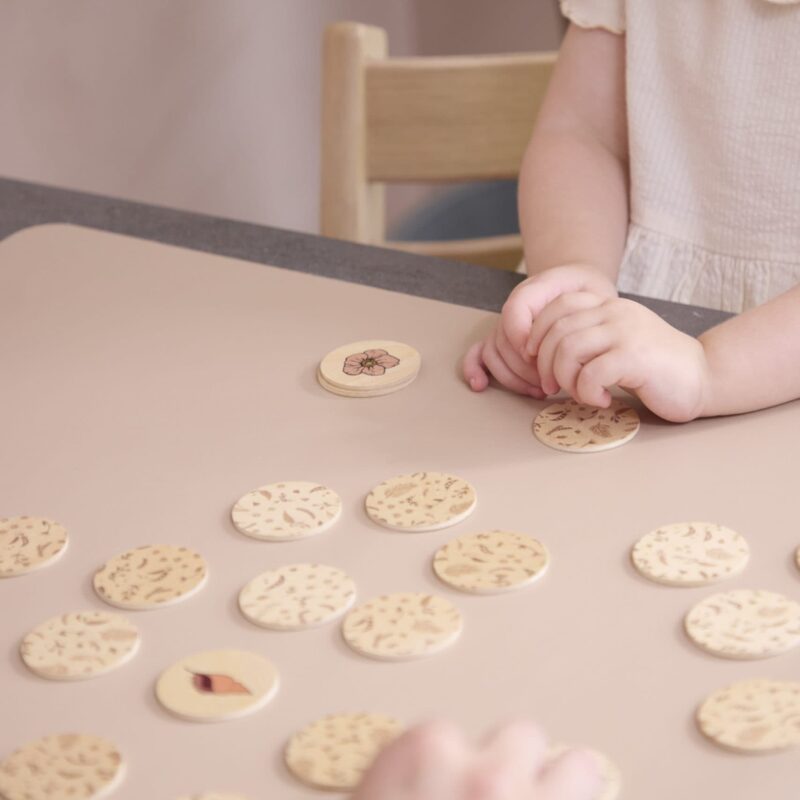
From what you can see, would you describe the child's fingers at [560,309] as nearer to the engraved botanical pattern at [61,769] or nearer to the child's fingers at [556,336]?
the child's fingers at [556,336]

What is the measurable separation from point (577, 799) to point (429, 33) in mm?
2541

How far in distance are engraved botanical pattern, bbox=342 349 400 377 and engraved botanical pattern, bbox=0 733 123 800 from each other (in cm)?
29

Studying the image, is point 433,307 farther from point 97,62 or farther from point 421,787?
point 97,62

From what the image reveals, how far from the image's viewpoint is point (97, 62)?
1771mm

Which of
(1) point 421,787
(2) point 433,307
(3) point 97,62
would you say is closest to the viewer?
(1) point 421,787

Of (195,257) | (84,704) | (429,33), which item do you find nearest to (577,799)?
(84,704)

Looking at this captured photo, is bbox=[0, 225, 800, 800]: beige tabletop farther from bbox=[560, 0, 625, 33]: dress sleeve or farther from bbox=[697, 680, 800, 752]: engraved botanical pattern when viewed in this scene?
bbox=[560, 0, 625, 33]: dress sleeve

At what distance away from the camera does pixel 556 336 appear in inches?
24.4

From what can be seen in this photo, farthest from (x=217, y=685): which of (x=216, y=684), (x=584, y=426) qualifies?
(x=584, y=426)

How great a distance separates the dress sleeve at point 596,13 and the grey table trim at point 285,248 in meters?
0.26

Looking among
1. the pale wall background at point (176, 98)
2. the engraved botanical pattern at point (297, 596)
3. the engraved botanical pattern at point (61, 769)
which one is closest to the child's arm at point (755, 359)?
the engraved botanical pattern at point (297, 596)

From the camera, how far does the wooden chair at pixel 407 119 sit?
109 centimetres

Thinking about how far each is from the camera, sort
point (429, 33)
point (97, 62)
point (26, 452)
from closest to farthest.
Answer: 1. point (26, 452)
2. point (97, 62)
3. point (429, 33)

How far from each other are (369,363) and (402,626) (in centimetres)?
23
